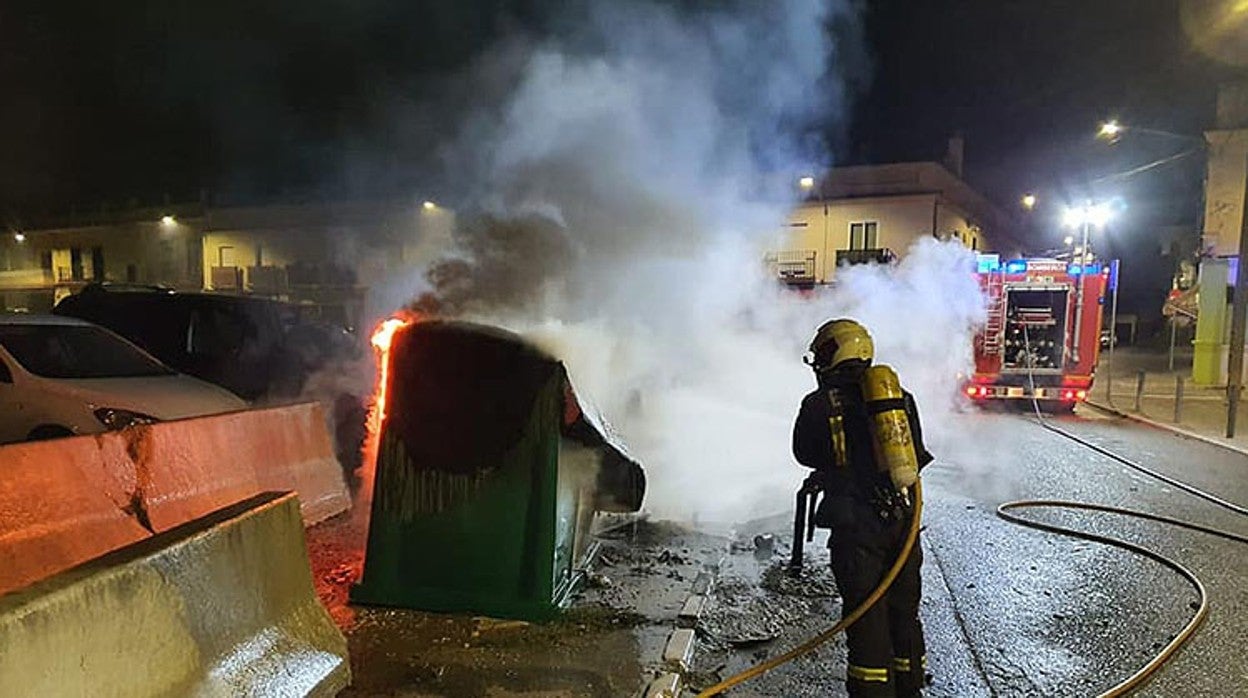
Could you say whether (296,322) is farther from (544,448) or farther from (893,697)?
(893,697)

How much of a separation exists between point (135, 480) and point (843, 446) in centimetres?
396

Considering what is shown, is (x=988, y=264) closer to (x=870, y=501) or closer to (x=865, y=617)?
(x=870, y=501)

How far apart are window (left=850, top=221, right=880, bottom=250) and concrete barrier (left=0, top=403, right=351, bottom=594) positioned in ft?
89.3

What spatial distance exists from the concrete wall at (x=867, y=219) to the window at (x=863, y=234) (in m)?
0.13

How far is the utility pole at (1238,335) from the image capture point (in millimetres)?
11492

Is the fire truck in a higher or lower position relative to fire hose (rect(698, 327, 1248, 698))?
higher

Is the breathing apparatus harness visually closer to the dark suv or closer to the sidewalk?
the dark suv

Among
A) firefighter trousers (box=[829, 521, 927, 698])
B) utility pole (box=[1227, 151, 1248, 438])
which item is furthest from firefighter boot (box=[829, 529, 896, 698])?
utility pole (box=[1227, 151, 1248, 438])

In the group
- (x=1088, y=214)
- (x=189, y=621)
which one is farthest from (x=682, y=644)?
(x=1088, y=214)

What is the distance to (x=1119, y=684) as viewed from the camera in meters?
3.81

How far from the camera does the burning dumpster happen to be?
A: 4.10 m

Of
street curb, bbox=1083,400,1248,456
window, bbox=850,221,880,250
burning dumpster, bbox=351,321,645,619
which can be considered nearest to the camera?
burning dumpster, bbox=351,321,645,619

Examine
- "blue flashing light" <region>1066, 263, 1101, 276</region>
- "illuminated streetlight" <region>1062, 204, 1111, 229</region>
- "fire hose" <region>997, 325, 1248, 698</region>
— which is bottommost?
"fire hose" <region>997, 325, 1248, 698</region>

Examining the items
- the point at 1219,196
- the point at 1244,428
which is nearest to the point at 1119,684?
the point at 1244,428
